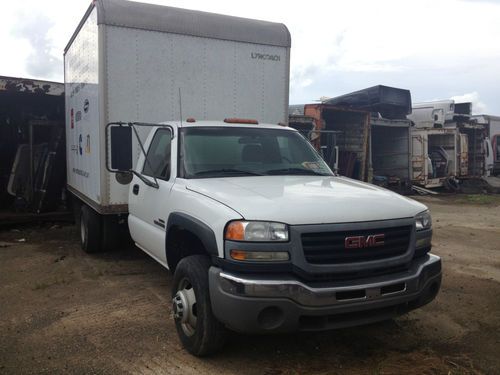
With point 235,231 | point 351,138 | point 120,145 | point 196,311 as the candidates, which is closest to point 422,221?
point 235,231

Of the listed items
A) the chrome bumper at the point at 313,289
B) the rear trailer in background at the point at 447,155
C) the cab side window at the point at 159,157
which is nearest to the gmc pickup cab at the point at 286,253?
the chrome bumper at the point at 313,289

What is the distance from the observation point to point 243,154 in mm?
4809

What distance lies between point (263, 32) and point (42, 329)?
4765 mm

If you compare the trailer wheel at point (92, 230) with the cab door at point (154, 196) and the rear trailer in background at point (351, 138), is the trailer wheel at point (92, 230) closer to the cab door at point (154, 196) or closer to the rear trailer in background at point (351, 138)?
the cab door at point (154, 196)

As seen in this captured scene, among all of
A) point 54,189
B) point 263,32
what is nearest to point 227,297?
point 263,32

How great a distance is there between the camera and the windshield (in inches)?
180

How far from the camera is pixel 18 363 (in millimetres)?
3736

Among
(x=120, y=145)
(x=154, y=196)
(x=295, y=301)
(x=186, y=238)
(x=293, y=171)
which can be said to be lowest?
(x=295, y=301)

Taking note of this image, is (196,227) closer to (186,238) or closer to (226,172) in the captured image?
(186,238)

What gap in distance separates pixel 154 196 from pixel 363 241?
228 centimetres

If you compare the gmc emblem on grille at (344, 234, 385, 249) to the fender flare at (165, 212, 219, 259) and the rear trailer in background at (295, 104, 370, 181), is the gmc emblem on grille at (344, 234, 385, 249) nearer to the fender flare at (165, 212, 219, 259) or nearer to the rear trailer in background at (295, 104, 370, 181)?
the fender flare at (165, 212, 219, 259)

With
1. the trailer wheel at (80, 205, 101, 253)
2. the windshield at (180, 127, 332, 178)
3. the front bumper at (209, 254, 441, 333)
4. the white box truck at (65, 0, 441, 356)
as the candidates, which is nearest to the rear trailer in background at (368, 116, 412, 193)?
the white box truck at (65, 0, 441, 356)

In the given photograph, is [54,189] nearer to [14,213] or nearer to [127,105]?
[14,213]

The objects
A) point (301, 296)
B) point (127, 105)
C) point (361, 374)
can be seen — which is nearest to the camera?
point (301, 296)
